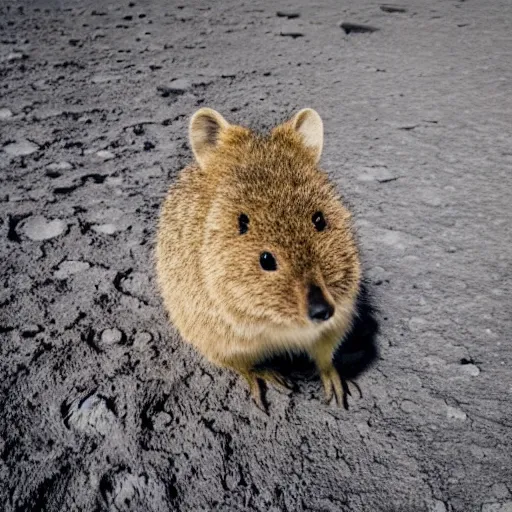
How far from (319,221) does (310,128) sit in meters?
0.73

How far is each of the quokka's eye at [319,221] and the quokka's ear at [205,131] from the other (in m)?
0.82

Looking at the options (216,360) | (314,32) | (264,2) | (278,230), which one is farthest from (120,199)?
(264,2)

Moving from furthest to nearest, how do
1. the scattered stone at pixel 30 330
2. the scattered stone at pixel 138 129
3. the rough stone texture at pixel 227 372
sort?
the scattered stone at pixel 138 129 → the scattered stone at pixel 30 330 → the rough stone texture at pixel 227 372

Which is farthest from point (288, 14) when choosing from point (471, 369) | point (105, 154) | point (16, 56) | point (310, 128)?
point (471, 369)

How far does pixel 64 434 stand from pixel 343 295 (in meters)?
1.49

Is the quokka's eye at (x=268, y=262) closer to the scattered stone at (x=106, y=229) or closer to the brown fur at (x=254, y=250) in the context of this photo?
the brown fur at (x=254, y=250)

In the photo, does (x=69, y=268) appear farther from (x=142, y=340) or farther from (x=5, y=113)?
(x=5, y=113)

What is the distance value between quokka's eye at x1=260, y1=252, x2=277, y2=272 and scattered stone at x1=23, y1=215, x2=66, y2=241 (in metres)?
2.08

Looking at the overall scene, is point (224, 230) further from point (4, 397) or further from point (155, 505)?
point (4, 397)

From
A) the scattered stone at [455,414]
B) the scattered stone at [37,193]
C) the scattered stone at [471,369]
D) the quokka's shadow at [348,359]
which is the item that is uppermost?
the scattered stone at [37,193]

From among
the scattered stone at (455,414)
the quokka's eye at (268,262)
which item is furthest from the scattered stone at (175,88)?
the scattered stone at (455,414)

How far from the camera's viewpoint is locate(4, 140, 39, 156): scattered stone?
4.81 m

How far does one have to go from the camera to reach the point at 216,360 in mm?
2936

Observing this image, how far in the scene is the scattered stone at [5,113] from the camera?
17.6ft
